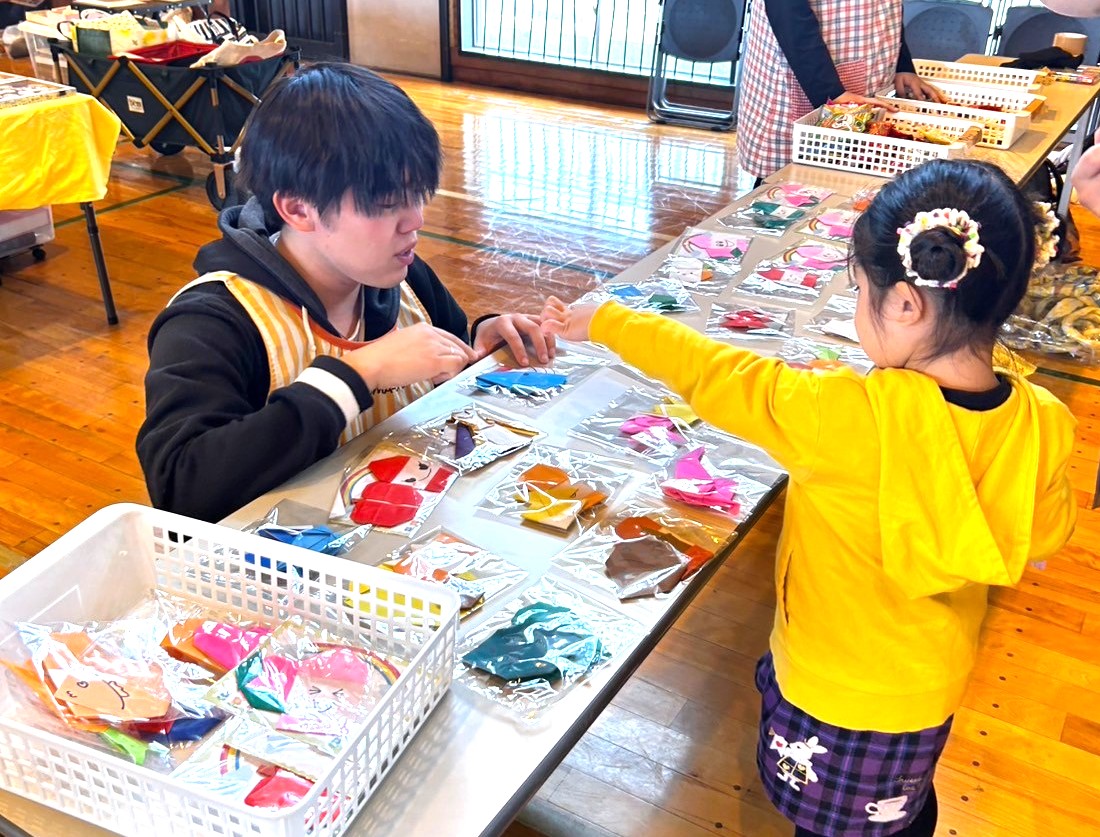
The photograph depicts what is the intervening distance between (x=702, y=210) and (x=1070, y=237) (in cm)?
152

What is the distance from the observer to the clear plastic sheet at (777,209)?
6.92 feet

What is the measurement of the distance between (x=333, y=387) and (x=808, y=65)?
1877 mm

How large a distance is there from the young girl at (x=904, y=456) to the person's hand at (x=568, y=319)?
13 centimetres

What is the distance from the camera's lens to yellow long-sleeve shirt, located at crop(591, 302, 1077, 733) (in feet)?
3.33

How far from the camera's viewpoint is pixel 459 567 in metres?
1.07

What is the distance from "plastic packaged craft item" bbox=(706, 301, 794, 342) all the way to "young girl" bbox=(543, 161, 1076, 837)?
448 millimetres

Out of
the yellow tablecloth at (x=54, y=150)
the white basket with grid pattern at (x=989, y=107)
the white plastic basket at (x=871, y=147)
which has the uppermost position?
the white basket with grid pattern at (x=989, y=107)

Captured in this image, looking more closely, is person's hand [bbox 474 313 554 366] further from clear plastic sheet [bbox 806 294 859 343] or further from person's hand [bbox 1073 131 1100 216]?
person's hand [bbox 1073 131 1100 216]

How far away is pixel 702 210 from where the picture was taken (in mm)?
4617

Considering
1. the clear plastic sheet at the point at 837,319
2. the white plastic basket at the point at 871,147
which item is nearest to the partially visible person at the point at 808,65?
the white plastic basket at the point at 871,147

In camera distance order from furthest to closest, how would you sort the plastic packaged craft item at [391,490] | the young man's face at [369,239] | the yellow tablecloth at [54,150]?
the yellow tablecloth at [54,150] → the young man's face at [369,239] → the plastic packaged craft item at [391,490]

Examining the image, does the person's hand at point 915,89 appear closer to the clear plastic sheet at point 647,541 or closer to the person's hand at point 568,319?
the person's hand at point 568,319

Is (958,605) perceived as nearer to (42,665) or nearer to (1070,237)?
(42,665)

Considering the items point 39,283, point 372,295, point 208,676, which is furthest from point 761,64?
point 39,283
